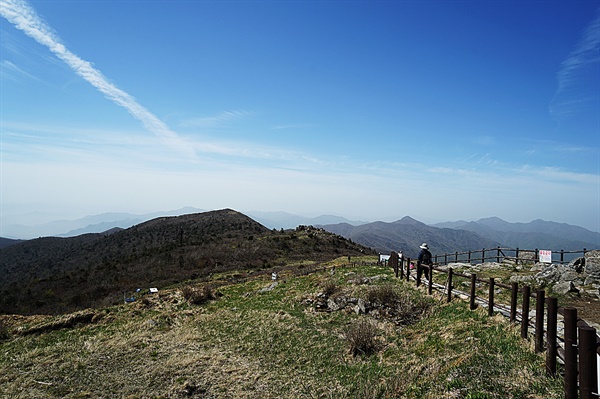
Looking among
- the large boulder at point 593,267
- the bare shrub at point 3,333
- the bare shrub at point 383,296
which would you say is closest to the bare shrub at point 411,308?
the bare shrub at point 383,296

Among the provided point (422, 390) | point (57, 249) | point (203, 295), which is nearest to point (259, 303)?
point (203, 295)

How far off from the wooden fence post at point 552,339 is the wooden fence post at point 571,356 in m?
1.16

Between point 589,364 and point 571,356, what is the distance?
0.54 meters

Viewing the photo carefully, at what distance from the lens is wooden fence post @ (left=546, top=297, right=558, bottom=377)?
683cm

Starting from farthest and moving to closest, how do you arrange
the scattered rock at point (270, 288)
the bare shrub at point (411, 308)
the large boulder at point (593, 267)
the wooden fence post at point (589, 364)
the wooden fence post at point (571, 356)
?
the scattered rock at point (270, 288), the large boulder at point (593, 267), the bare shrub at point (411, 308), the wooden fence post at point (571, 356), the wooden fence post at point (589, 364)

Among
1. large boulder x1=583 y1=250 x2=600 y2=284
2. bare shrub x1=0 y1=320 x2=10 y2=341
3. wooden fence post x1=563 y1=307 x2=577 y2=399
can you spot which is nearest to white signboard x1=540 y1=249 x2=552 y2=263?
large boulder x1=583 y1=250 x2=600 y2=284

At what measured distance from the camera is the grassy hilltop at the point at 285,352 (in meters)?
8.00

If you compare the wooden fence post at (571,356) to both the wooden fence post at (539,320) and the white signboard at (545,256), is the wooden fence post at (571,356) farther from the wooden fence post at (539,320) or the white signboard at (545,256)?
the white signboard at (545,256)

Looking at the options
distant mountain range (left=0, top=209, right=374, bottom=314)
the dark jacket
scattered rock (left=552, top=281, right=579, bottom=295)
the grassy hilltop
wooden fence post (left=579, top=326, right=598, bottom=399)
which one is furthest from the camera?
distant mountain range (left=0, top=209, right=374, bottom=314)

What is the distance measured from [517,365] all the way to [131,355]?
1379cm

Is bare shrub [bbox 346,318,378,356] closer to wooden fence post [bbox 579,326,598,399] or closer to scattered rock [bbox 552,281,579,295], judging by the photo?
wooden fence post [bbox 579,326,598,399]

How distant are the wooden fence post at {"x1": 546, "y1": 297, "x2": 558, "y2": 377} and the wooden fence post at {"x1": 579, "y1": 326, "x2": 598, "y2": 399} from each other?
5.68ft

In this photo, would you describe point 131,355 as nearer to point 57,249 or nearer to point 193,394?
point 193,394

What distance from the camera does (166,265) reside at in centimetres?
4153
